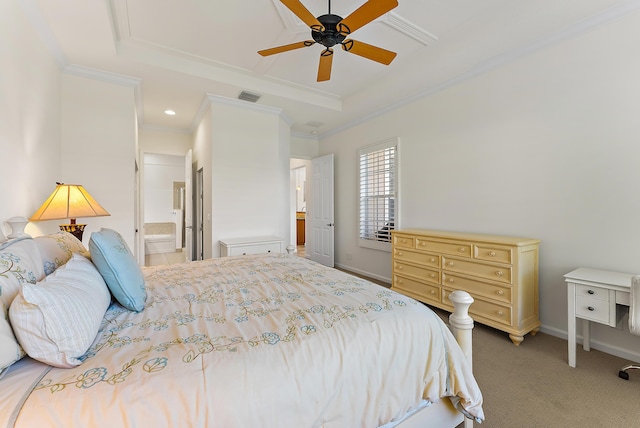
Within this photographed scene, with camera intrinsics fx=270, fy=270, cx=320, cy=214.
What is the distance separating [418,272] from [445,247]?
479mm

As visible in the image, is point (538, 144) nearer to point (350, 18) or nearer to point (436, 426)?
point (350, 18)

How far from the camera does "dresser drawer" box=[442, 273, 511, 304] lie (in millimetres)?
2439

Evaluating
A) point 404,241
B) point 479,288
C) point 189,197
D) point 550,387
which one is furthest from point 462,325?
point 189,197

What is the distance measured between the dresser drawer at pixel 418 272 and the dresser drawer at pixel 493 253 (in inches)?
19.9

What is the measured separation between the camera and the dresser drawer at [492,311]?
2425 mm

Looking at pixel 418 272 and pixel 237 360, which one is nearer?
pixel 237 360

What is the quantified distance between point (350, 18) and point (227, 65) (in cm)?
192

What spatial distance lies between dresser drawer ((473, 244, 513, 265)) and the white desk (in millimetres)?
413

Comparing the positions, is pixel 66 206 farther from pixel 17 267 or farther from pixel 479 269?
pixel 479 269

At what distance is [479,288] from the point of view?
261cm

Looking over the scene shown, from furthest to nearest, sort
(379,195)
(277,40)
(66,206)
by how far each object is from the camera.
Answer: (379,195), (277,40), (66,206)

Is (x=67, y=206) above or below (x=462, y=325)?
above

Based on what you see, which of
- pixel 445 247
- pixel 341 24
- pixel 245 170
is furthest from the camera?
pixel 245 170

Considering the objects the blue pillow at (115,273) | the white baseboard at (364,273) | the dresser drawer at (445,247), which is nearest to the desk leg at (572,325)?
the dresser drawer at (445,247)
